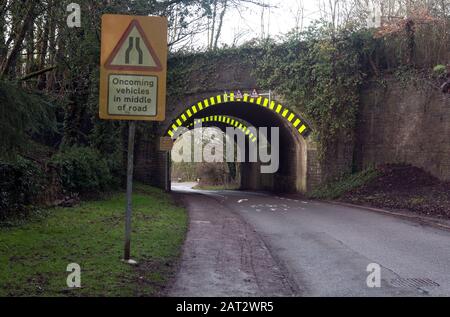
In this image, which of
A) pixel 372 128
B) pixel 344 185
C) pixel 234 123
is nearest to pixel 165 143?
pixel 344 185

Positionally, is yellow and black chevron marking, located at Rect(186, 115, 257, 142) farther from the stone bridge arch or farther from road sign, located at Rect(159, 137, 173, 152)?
road sign, located at Rect(159, 137, 173, 152)

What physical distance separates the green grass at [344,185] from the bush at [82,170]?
8.73 metres

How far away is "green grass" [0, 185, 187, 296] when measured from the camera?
5967 millimetres

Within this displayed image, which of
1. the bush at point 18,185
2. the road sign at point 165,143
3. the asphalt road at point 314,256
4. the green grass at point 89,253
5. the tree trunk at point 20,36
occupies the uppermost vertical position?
the tree trunk at point 20,36

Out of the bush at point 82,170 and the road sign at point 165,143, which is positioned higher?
the road sign at point 165,143

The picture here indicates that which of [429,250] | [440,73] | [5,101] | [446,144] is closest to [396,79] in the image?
[440,73]

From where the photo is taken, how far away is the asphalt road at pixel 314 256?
662 centimetres

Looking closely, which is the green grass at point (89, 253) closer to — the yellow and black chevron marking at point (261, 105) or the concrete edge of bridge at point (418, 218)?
the concrete edge of bridge at point (418, 218)

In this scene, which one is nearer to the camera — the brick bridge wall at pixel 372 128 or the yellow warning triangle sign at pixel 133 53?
the yellow warning triangle sign at pixel 133 53

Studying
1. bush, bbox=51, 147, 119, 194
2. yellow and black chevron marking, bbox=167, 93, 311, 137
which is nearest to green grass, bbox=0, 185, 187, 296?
bush, bbox=51, 147, 119, 194

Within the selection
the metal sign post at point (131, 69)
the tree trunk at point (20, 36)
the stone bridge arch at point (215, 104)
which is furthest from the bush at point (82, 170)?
the metal sign post at point (131, 69)

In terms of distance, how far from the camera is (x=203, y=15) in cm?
1948

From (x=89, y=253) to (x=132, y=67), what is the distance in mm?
2780

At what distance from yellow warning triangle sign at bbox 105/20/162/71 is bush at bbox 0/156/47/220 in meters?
3.80
